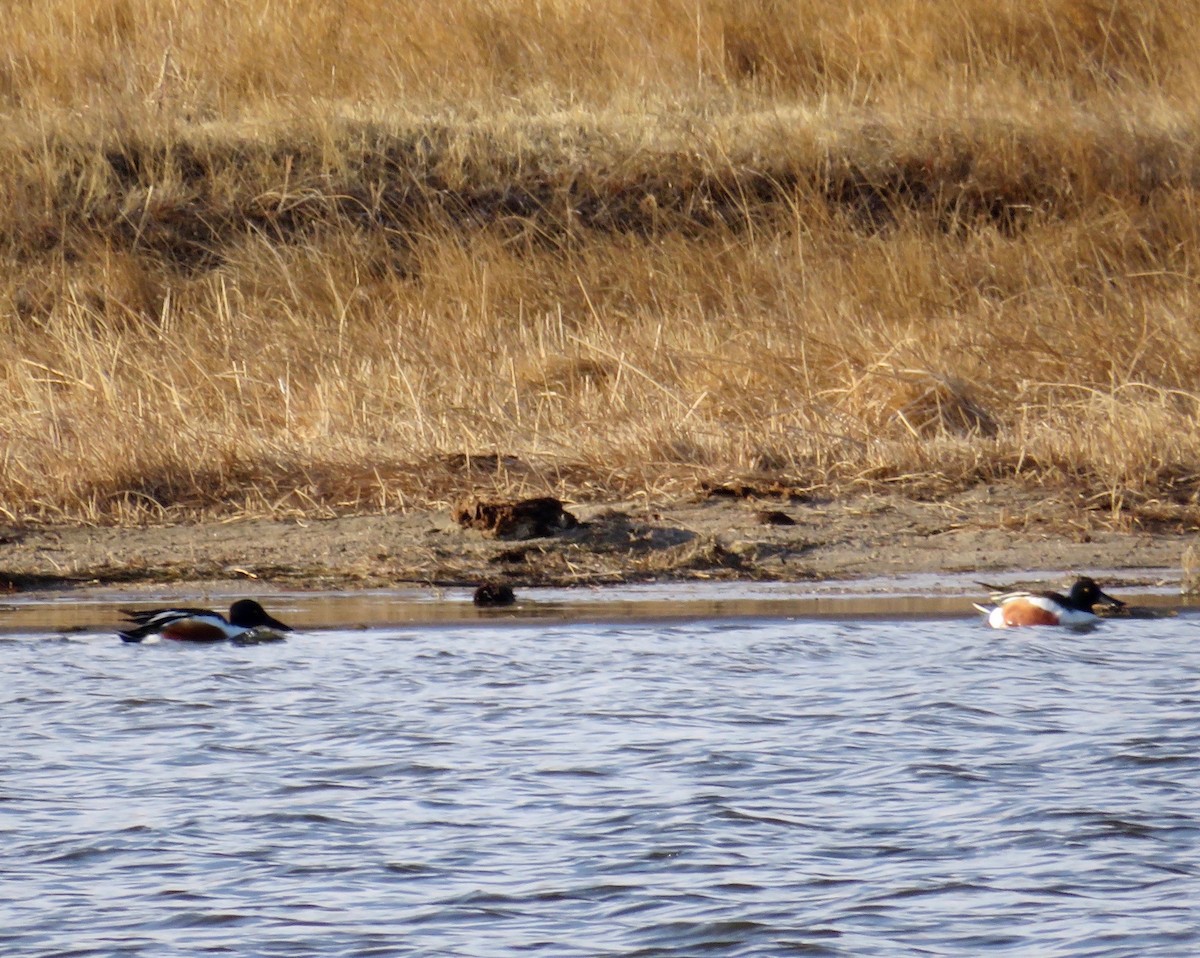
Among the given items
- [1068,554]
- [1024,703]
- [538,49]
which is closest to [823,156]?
[538,49]

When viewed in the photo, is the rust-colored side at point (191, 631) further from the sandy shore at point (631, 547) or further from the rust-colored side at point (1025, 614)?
the rust-colored side at point (1025, 614)

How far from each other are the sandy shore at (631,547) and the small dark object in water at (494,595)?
1.45 feet

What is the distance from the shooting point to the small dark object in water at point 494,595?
23.6 ft

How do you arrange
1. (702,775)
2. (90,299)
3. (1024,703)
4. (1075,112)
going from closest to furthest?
(702,775) < (1024,703) < (90,299) < (1075,112)

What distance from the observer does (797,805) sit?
197 inches

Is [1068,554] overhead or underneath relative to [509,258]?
underneath

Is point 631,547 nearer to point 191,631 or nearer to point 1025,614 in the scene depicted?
point 1025,614

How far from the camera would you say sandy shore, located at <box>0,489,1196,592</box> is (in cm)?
776

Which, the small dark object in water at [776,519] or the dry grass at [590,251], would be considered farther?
the dry grass at [590,251]

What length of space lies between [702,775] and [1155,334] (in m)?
5.62

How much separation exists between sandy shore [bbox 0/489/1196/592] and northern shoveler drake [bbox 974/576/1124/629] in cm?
Answer: 88

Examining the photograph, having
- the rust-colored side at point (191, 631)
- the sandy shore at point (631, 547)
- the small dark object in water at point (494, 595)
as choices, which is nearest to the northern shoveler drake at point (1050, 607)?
the sandy shore at point (631, 547)

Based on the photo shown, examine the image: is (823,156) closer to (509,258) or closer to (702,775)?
(509,258)

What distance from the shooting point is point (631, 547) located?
26.2ft
